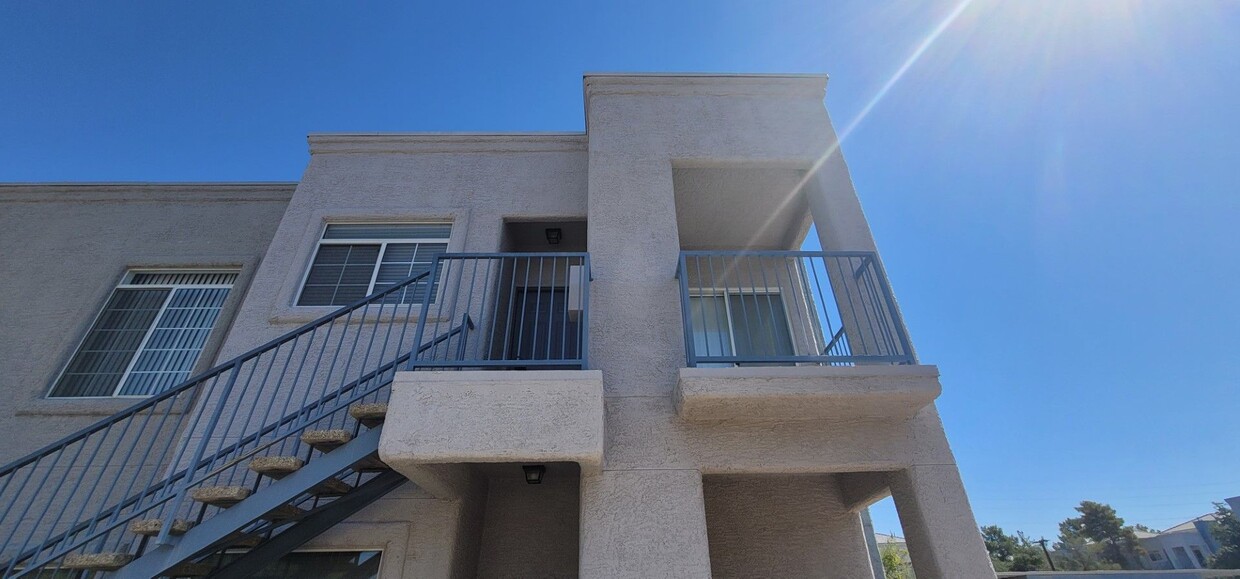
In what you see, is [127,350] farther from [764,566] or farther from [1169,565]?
[1169,565]

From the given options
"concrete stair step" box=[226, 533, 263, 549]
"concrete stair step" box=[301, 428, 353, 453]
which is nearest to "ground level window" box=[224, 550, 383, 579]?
"concrete stair step" box=[226, 533, 263, 549]

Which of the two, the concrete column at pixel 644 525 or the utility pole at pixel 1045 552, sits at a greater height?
the utility pole at pixel 1045 552

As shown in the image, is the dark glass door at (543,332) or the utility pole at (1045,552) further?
the utility pole at (1045,552)

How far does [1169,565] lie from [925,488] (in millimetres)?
50320

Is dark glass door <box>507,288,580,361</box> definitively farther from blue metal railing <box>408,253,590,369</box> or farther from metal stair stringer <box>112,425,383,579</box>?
metal stair stringer <box>112,425,383,579</box>

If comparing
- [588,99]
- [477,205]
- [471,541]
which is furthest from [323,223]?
[471,541]

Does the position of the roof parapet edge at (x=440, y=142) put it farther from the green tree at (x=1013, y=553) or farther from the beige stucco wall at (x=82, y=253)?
the green tree at (x=1013, y=553)

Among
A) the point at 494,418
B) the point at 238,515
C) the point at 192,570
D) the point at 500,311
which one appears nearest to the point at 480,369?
the point at 500,311

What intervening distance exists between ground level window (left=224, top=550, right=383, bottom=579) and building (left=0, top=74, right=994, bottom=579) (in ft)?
0.06

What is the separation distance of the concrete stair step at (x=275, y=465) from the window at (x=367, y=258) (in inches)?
92.8

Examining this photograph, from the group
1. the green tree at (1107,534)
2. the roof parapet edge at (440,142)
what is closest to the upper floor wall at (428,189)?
the roof parapet edge at (440,142)

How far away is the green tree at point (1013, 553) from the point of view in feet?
112

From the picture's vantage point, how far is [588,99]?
5.89m

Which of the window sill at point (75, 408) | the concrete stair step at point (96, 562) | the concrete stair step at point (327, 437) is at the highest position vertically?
the window sill at point (75, 408)
